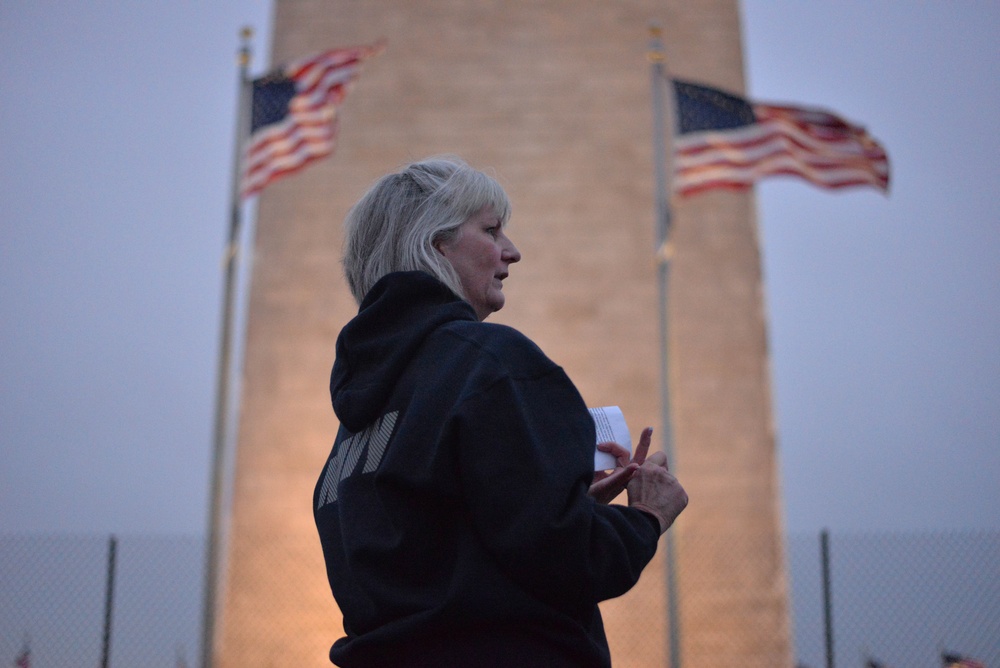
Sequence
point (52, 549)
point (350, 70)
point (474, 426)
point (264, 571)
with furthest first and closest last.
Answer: point (264, 571) → point (350, 70) → point (52, 549) → point (474, 426)

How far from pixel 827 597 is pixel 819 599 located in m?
0.28

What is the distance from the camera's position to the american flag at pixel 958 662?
6113mm

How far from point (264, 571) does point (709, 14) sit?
7223 mm

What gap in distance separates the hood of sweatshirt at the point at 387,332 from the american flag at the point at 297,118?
6165mm

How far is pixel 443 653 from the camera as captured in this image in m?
1.46

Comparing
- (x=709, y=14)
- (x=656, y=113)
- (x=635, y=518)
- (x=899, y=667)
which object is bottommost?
(x=899, y=667)

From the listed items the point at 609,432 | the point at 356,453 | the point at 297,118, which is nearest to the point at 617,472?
the point at 609,432

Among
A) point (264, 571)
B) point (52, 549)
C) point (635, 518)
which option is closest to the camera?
point (635, 518)

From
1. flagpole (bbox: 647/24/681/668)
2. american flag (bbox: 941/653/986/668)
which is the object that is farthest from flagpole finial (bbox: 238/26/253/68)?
american flag (bbox: 941/653/986/668)

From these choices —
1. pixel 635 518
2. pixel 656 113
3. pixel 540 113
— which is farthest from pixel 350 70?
pixel 635 518

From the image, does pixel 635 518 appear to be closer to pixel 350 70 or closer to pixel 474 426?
pixel 474 426

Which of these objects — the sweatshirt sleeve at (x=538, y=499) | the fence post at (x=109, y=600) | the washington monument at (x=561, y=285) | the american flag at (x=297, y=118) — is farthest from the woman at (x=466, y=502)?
the washington monument at (x=561, y=285)

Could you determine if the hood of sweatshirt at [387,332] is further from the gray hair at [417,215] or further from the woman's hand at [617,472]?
the woman's hand at [617,472]

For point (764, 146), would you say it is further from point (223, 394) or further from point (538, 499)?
point (538, 499)
